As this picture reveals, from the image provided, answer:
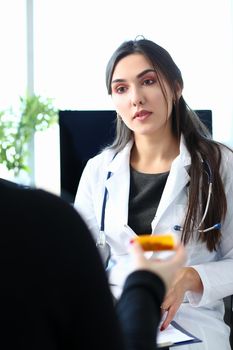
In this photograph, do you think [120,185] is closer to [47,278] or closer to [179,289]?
[179,289]

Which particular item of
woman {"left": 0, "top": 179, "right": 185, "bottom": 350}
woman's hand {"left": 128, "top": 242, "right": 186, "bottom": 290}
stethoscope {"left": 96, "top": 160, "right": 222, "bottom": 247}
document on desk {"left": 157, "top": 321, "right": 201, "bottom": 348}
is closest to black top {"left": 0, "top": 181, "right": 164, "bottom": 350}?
woman {"left": 0, "top": 179, "right": 185, "bottom": 350}

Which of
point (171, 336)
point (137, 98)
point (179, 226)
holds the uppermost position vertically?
point (137, 98)

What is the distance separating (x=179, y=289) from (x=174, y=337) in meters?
0.15

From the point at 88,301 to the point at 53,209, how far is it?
100 mm

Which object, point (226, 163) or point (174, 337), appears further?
point (226, 163)

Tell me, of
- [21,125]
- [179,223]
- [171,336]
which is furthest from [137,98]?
[21,125]

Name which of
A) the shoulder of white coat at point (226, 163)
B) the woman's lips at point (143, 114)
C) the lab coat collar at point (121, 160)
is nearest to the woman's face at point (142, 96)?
the woman's lips at point (143, 114)

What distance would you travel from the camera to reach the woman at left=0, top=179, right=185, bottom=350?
1.48 feet

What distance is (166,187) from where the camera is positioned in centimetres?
141

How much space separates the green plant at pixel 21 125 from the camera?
8.25 feet

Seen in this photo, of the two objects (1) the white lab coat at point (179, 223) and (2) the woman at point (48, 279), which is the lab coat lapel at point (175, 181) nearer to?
(1) the white lab coat at point (179, 223)

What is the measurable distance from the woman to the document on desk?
62cm

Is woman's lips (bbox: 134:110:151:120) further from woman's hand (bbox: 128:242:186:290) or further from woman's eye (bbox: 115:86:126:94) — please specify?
woman's hand (bbox: 128:242:186:290)

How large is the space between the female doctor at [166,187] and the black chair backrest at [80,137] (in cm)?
16
